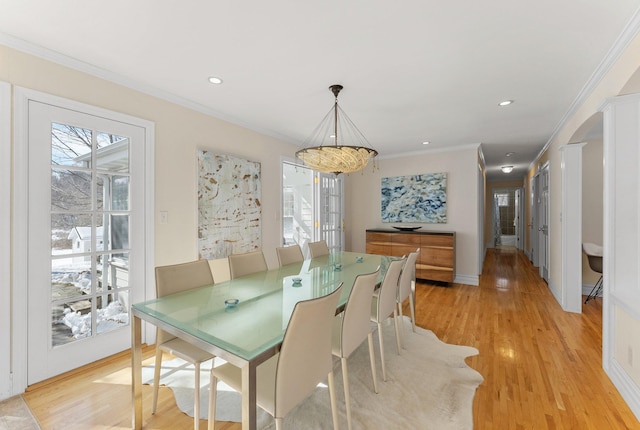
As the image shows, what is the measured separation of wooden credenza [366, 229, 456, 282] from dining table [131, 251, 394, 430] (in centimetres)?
267

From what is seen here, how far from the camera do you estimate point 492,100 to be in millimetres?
2840

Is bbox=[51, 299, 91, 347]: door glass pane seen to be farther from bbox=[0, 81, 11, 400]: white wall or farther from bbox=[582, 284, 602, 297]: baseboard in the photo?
bbox=[582, 284, 602, 297]: baseboard

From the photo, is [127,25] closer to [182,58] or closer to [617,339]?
[182,58]

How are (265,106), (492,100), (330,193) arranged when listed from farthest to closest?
(330,193) < (265,106) < (492,100)

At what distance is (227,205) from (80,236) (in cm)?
142

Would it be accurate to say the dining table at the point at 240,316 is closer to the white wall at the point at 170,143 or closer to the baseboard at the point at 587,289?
the white wall at the point at 170,143

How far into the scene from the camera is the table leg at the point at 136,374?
1585mm

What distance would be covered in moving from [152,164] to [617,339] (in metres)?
4.18

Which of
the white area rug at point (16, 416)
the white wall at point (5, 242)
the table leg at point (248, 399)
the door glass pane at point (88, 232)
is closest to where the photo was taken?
the table leg at point (248, 399)

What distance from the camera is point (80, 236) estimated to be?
220 cm

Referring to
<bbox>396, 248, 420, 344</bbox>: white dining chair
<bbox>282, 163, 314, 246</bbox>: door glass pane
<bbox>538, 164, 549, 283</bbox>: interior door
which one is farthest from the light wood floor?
<bbox>282, 163, 314, 246</bbox>: door glass pane

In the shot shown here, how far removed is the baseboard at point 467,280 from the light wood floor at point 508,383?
1154 mm

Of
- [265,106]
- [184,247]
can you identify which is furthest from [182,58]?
[184,247]

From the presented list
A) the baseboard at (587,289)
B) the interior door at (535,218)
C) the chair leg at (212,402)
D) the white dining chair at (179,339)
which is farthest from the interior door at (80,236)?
the interior door at (535,218)
